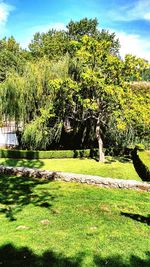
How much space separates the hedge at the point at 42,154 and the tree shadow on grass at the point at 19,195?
5.53 meters

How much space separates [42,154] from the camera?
65.1 feet

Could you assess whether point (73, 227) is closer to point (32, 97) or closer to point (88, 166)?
point (88, 166)

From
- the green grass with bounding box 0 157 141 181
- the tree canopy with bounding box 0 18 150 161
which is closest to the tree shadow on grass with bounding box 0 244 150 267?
the green grass with bounding box 0 157 141 181

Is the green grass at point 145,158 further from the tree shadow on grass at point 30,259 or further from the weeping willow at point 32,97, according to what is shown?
the tree shadow on grass at point 30,259

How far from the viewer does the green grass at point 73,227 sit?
20.5 ft

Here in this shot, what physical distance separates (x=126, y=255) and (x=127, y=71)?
501 inches

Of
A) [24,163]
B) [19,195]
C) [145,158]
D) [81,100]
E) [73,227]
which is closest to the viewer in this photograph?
[73,227]

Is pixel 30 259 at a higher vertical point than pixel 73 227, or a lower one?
lower

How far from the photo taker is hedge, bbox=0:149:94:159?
19.5 meters

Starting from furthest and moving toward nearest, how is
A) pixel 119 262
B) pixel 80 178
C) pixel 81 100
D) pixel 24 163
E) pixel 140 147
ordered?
pixel 140 147, pixel 24 163, pixel 81 100, pixel 80 178, pixel 119 262

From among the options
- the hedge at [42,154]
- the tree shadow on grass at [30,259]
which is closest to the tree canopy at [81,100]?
the hedge at [42,154]

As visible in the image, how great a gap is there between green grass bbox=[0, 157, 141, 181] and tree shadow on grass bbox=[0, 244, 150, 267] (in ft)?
29.5

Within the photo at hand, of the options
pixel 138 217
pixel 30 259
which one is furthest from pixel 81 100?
pixel 30 259

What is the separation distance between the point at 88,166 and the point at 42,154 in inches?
152
